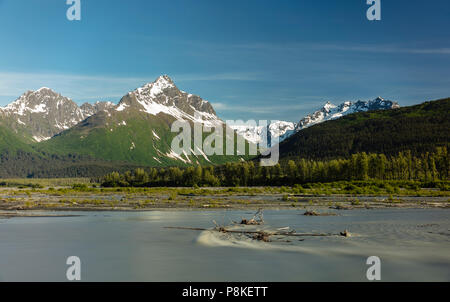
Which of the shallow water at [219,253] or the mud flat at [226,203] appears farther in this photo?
the mud flat at [226,203]

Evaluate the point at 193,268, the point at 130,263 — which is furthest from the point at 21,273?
the point at 193,268

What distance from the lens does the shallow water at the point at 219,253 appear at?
72.3ft

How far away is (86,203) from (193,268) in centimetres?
5879

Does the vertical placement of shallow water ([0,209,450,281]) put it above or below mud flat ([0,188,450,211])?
above

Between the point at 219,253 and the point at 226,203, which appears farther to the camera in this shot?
the point at 226,203

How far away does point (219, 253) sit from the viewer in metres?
27.5

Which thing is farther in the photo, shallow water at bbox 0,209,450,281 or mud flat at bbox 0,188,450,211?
mud flat at bbox 0,188,450,211

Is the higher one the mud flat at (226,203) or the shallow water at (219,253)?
the shallow water at (219,253)

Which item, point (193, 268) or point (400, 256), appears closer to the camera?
point (193, 268)

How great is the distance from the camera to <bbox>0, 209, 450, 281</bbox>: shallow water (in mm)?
22031
